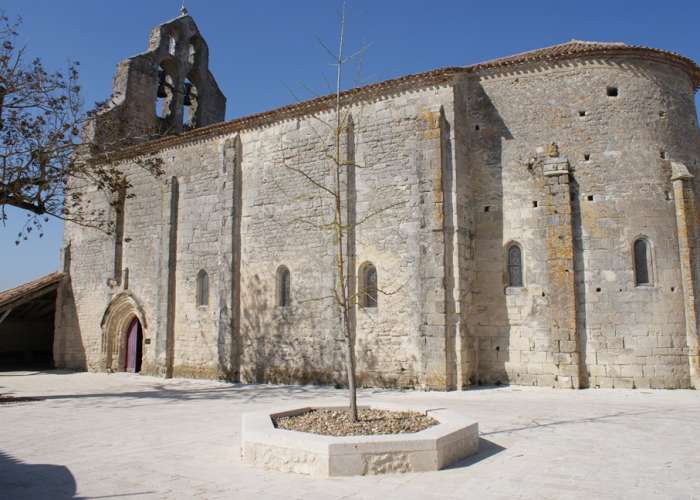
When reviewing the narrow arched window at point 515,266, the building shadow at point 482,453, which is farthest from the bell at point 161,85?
the building shadow at point 482,453

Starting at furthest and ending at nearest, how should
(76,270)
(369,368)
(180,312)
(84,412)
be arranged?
(76,270) < (180,312) < (369,368) < (84,412)

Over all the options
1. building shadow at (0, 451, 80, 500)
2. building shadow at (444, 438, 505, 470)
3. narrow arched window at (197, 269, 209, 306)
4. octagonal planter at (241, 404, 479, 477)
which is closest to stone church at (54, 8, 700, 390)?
narrow arched window at (197, 269, 209, 306)

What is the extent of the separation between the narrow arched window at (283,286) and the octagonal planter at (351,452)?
8.21 metres

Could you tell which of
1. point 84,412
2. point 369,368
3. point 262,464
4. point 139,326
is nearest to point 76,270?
point 139,326

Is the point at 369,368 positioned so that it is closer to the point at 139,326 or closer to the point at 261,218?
the point at 261,218

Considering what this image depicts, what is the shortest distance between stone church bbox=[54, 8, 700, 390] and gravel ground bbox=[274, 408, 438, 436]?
3781 millimetres

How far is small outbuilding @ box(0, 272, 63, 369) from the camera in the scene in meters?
19.3

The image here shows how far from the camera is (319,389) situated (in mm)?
12500

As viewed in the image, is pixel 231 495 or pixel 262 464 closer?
pixel 231 495

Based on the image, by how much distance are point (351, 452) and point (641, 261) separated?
8922mm

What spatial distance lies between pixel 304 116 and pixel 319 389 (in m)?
6.83

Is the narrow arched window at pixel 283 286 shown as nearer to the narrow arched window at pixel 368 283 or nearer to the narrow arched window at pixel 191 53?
the narrow arched window at pixel 368 283

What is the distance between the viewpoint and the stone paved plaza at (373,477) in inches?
195

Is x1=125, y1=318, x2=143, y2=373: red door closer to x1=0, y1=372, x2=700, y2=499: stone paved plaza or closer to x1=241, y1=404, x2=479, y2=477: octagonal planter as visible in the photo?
x1=0, y1=372, x2=700, y2=499: stone paved plaza
